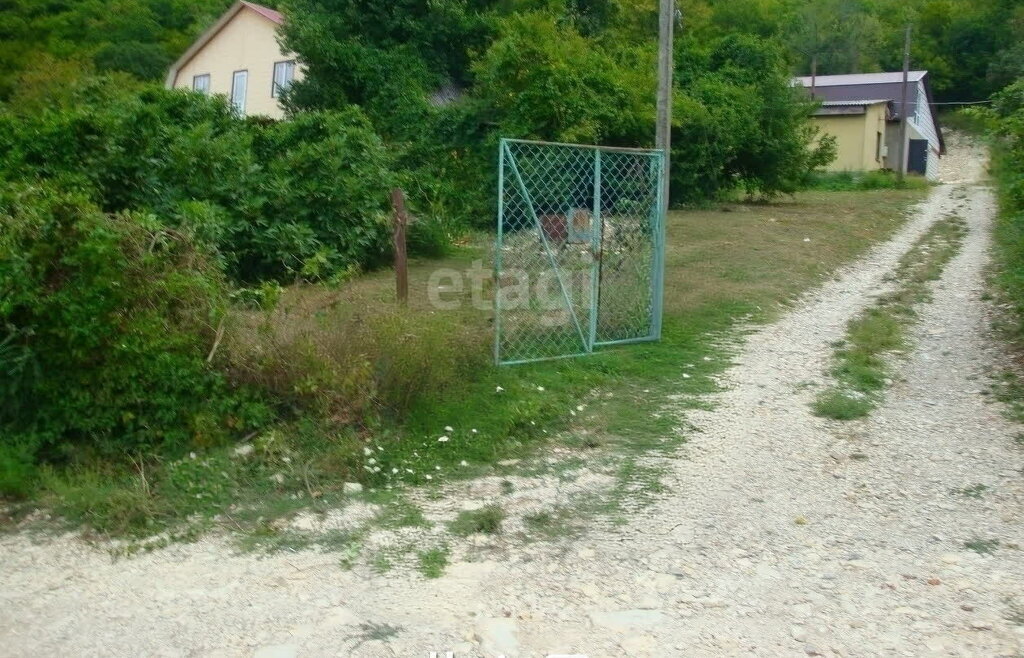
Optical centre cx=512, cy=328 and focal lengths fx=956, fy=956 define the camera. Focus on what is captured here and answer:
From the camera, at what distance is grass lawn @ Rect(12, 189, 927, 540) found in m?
5.41

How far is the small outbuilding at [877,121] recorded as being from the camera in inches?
1330

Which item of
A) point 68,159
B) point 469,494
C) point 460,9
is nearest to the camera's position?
point 469,494

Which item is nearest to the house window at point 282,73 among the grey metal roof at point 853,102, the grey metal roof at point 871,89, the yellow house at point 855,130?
the yellow house at point 855,130

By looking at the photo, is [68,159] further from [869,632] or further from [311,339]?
[869,632]

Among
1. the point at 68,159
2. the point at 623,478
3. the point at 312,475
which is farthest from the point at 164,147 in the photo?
the point at 623,478

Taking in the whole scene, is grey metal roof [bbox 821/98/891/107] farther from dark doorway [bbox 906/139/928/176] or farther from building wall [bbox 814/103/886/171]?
dark doorway [bbox 906/139/928/176]

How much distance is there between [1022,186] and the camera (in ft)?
26.6

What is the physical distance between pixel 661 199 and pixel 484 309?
1.87 m

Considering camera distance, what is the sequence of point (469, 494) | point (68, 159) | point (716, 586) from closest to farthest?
point (716, 586) → point (469, 494) → point (68, 159)

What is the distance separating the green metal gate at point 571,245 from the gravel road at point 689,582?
74.0 inches

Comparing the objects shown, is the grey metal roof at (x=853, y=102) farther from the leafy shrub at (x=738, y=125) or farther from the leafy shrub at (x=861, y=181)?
the leafy shrub at (x=738, y=125)

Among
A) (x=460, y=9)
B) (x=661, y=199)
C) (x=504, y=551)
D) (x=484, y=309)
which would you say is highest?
(x=460, y=9)

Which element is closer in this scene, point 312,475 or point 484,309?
point 312,475

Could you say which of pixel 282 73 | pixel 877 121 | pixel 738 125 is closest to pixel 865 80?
pixel 877 121
